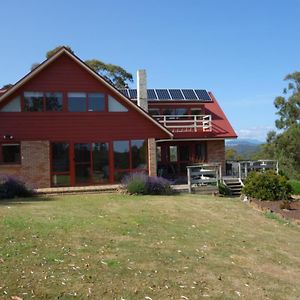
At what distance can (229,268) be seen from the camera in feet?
27.0

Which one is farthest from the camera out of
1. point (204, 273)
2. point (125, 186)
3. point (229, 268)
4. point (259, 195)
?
point (125, 186)

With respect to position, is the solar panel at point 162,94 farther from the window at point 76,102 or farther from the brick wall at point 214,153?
the window at point 76,102

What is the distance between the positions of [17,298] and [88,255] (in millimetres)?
2363

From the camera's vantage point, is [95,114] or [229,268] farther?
[95,114]

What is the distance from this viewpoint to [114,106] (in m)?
24.7

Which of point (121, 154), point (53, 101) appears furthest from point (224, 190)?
point (53, 101)

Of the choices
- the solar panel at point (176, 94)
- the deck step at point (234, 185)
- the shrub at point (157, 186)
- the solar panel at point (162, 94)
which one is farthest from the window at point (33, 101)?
the solar panel at point (176, 94)

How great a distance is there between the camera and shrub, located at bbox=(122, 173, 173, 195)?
803 inches

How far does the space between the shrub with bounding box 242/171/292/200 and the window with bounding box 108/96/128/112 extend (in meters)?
8.19

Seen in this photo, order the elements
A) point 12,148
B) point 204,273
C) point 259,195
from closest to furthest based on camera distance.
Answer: point 204,273
point 259,195
point 12,148

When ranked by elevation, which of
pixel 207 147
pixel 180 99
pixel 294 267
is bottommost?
pixel 294 267

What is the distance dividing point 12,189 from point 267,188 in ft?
35.4

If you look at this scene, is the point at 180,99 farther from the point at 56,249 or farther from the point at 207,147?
the point at 56,249


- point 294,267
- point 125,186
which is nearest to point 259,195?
point 125,186
